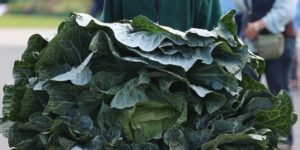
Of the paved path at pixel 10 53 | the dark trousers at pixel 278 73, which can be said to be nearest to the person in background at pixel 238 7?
the dark trousers at pixel 278 73

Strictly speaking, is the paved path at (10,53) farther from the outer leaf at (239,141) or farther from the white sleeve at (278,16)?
the outer leaf at (239,141)

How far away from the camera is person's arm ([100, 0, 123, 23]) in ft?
11.4

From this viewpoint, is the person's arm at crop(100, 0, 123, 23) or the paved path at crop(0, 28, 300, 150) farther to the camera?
the paved path at crop(0, 28, 300, 150)

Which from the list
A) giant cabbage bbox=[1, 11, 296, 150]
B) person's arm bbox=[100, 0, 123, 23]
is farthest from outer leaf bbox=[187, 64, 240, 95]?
person's arm bbox=[100, 0, 123, 23]

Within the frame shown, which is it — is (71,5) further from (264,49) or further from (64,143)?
(64,143)

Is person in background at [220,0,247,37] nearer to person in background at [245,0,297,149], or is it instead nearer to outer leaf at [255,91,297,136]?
person in background at [245,0,297,149]

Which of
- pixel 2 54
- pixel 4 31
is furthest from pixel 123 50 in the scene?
pixel 4 31

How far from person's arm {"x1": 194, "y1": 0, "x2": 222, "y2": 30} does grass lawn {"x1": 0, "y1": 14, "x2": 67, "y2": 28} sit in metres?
17.8

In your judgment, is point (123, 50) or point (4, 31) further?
point (4, 31)

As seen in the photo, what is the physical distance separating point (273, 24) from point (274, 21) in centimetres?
3

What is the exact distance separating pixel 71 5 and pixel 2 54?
487 inches

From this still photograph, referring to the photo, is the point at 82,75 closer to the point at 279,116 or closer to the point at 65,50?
the point at 65,50

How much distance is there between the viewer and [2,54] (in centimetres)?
1447

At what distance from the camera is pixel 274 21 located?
586cm
